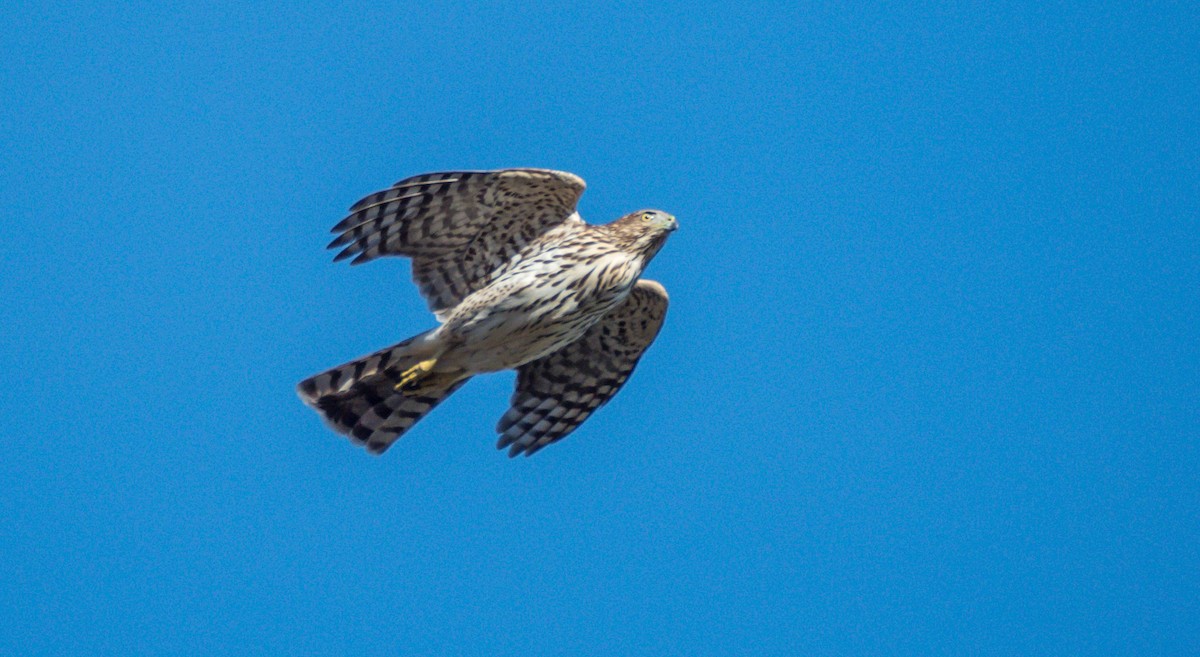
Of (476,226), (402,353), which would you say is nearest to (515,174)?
(476,226)

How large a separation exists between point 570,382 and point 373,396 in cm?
160

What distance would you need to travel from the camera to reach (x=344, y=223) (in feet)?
39.1

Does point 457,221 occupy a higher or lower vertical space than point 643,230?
lower

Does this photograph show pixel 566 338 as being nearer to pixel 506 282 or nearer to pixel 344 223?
pixel 506 282

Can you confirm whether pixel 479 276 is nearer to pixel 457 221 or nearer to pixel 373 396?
pixel 457 221

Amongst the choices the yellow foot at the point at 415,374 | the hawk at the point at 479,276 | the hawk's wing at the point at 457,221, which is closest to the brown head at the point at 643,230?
the hawk at the point at 479,276

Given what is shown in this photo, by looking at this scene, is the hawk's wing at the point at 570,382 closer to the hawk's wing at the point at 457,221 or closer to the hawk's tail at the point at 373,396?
the hawk's tail at the point at 373,396

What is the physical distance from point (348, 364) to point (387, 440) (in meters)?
0.64

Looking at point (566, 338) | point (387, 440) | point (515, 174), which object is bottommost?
point (387, 440)

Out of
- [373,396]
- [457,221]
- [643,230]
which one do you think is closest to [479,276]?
[457,221]

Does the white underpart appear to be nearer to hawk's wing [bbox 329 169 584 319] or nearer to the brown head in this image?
the brown head

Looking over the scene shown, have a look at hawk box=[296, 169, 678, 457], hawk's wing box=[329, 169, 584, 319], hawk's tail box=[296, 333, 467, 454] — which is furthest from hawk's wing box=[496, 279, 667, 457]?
hawk's wing box=[329, 169, 584, 319]

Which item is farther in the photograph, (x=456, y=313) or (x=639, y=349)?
(x=639, y=349)

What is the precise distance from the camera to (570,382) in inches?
528
